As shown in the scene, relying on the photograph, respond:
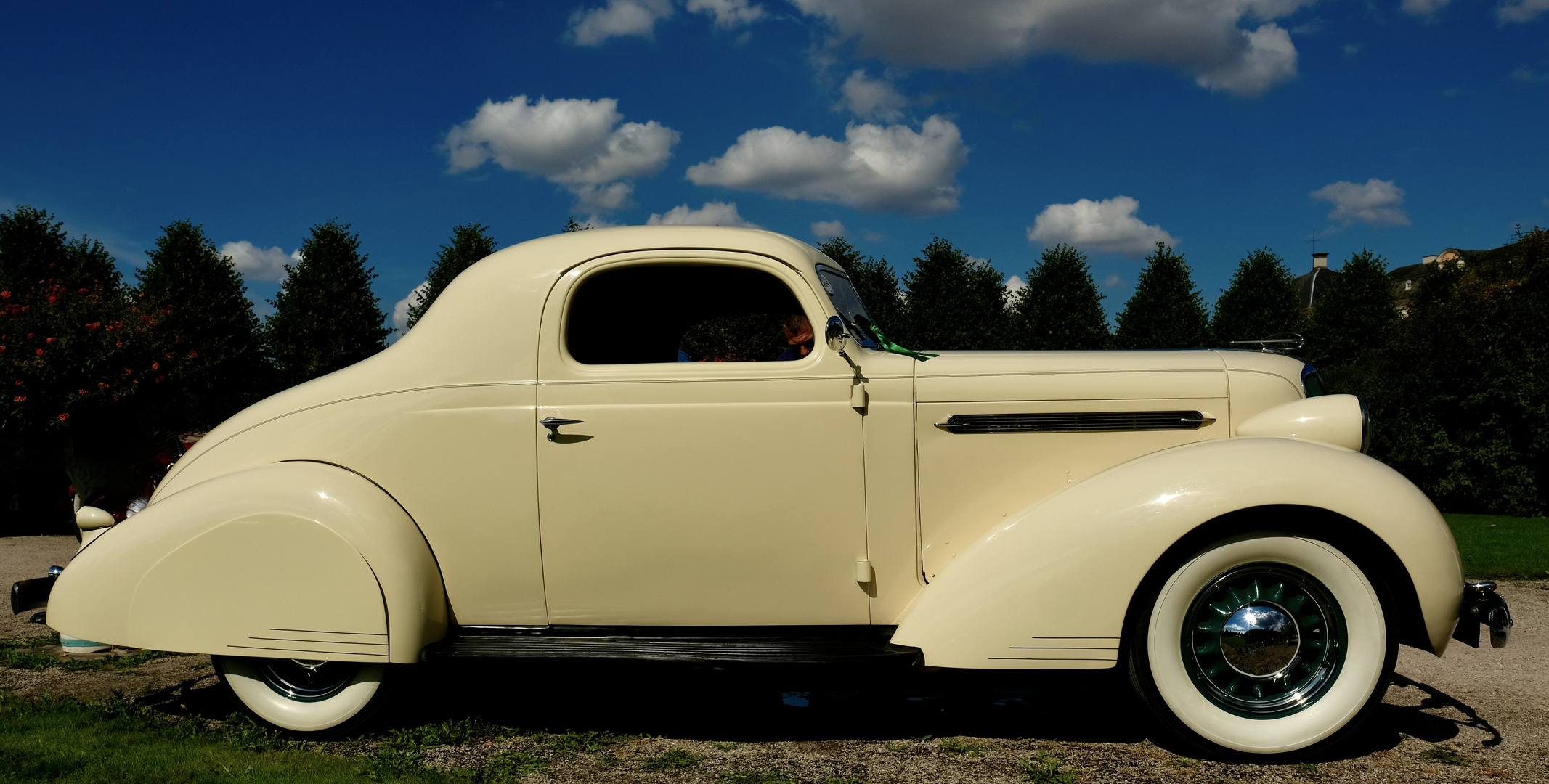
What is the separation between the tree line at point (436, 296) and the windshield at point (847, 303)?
855 centimetres

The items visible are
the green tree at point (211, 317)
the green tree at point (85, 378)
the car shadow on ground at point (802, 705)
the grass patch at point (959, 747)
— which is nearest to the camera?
the grass patch at point (959, 747)

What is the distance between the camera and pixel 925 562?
3.53m

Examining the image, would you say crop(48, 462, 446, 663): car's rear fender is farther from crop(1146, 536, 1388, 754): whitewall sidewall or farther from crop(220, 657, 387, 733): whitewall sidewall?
crop(1146, 536, 1388, 754): whitewall sidewall

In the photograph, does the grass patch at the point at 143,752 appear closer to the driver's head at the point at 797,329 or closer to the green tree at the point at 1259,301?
the driver's head at the point at 797,329

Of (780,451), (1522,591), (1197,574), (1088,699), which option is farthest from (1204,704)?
(1522,591)

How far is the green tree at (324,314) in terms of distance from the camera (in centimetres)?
1841

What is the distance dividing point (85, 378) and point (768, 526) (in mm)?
11551

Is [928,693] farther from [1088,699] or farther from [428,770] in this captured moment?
[428,770]

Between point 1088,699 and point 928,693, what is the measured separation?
726 millimetres

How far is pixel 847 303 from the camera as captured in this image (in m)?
4.05

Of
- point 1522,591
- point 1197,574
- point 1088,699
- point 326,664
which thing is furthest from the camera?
point 1522,591

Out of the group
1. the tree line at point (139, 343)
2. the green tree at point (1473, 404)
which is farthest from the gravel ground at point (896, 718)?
the green tree at point (1473, 404)

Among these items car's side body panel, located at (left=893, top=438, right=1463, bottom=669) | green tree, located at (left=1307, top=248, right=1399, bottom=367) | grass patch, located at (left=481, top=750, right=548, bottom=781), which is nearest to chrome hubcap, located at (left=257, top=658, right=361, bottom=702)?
grass patch, located at (left=481, top=750, right=548, bottom=781)

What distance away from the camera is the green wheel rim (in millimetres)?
3295
